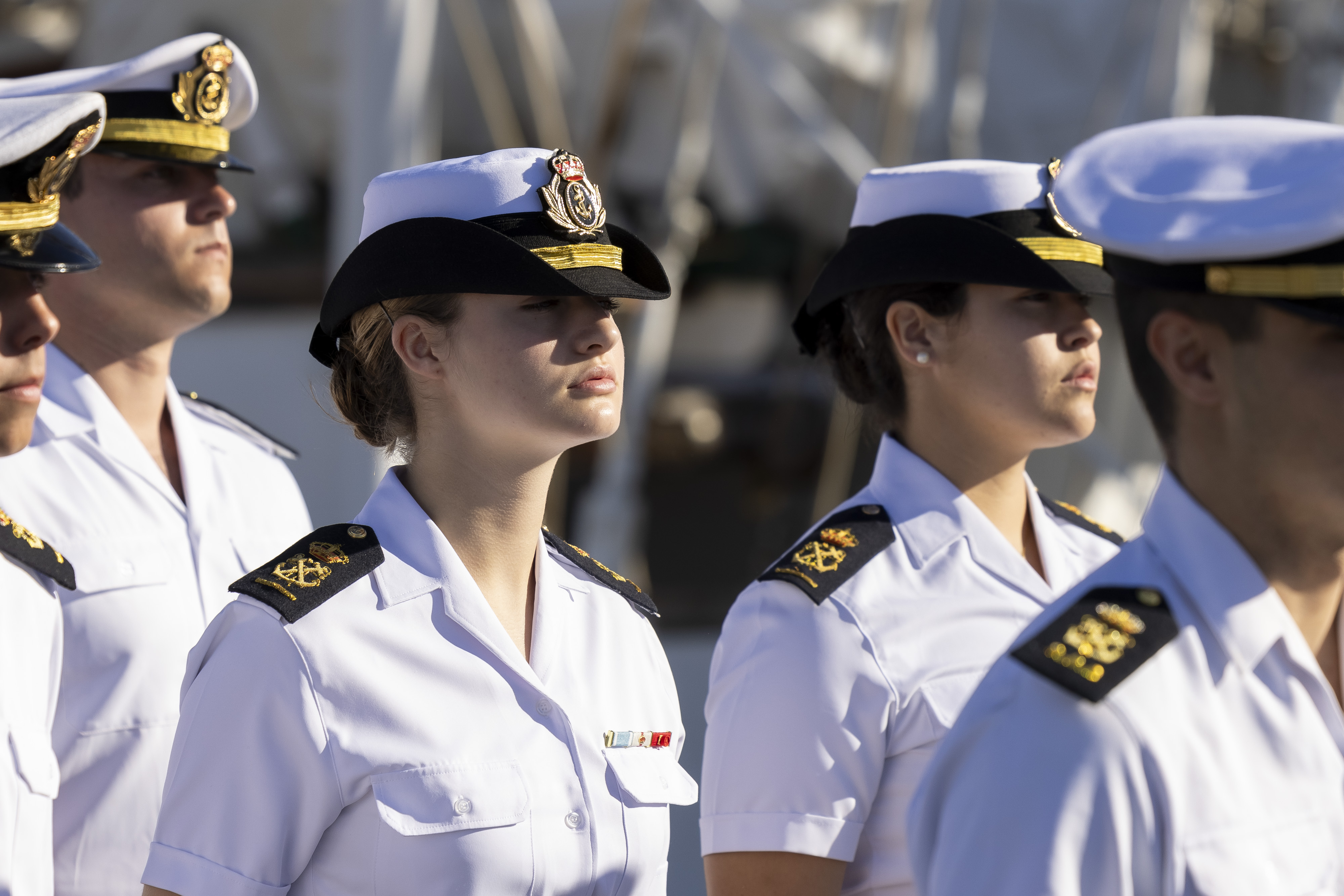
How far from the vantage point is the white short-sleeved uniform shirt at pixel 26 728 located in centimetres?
180

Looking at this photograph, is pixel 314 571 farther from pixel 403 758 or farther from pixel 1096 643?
pixel 1096 643

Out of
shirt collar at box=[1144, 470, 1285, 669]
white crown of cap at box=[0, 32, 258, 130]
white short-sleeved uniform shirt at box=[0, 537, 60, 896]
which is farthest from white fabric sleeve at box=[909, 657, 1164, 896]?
white crown of cap at box=[0, 32, 258, 130]

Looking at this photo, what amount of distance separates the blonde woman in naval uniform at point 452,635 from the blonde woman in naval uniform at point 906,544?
0.46 feet

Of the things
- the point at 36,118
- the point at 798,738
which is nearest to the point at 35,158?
the point at 36,118

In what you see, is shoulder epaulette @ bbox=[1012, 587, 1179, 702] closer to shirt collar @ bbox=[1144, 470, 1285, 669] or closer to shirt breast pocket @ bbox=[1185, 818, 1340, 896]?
shirt collar @ bbox=[1144, 470, 1285, 669]

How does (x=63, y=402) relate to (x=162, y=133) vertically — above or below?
below

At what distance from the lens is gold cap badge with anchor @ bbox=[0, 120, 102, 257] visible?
6.10ft

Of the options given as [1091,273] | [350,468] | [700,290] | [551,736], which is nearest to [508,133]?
[350,468]

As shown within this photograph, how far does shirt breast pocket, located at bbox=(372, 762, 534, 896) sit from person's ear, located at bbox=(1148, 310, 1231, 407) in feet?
2.89

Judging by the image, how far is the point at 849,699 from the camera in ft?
6.40

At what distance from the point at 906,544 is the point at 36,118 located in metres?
1.36

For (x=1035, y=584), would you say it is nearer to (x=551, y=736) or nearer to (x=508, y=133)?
(x=551, y=736)

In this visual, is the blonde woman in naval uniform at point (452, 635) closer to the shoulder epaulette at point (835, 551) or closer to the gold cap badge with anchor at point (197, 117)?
the shoulder epaulette at point (835, 551)

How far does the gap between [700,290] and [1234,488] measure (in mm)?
6217
